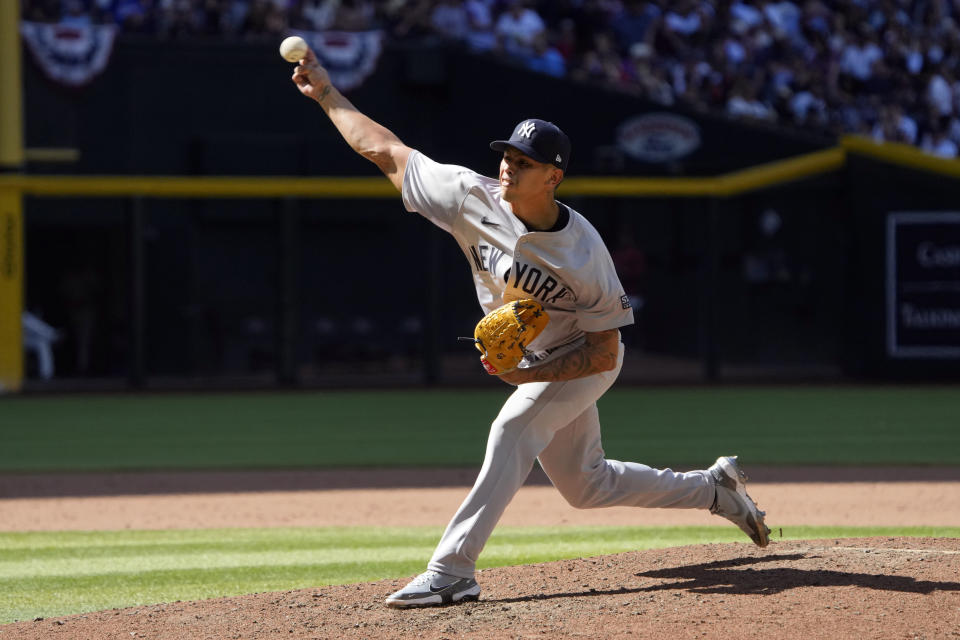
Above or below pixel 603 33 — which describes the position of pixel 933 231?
below

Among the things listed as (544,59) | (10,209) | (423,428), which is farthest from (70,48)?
(423,428)

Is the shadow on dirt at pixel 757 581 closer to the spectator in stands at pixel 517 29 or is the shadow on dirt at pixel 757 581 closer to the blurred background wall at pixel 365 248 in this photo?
the blurred background wall at pixel 365 248

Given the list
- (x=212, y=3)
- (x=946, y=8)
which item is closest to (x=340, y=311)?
(x=212, y=3)

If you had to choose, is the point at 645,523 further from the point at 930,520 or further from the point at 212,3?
the point at 212,3

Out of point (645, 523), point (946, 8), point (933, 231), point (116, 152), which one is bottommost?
point (645, 523)

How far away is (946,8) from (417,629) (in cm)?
1876

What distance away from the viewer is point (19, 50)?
48.3 feet

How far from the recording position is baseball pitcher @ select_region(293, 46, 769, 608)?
4.39 metres

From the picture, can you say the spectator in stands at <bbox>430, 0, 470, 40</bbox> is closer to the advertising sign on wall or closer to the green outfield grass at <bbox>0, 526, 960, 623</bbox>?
the advertising sign on wall

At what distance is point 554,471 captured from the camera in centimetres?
483

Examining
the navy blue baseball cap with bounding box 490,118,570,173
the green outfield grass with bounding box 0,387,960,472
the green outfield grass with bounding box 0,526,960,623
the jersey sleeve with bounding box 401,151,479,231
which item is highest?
the navy blue baseball cap with bounding box 490,118,570,173

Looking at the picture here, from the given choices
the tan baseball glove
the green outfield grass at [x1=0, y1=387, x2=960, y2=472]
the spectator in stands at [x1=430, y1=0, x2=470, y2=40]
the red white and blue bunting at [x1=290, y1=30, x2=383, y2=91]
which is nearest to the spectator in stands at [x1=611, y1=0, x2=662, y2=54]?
the spectator in stands at [x1=430, y1=0, x2=470, y2=40]

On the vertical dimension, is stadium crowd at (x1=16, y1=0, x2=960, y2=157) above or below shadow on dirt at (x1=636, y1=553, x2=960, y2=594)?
above

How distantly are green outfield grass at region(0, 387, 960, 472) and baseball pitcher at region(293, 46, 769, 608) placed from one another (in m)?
4.57
